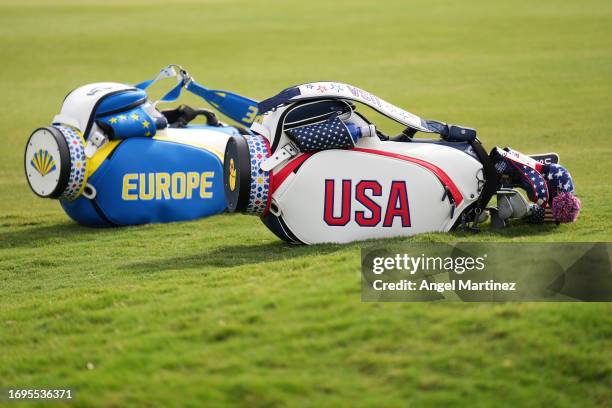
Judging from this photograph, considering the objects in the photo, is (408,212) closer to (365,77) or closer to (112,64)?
(365,77)

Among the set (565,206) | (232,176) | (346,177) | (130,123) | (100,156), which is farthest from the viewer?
(130,123)

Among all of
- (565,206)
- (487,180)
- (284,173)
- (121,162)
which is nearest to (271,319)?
(284,173)

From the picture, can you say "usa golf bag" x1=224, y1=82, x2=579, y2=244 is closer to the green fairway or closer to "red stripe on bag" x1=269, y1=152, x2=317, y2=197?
"red stripe on bag" x1=269, y1=152, x2=317, y2=197

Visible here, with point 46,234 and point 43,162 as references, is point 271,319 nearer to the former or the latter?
point 43,162

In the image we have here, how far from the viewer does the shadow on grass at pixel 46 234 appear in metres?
9.61

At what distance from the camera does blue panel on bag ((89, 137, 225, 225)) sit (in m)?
9.77

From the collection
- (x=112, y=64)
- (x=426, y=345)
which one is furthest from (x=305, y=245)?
(x=112, y=64)

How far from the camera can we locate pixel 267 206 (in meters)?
7.85

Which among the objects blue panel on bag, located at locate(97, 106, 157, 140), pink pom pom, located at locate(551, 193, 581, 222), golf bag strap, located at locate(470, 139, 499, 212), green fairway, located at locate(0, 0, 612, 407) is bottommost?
green fairway, located at locate(0, 0, 612, 407)

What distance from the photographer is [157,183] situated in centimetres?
996

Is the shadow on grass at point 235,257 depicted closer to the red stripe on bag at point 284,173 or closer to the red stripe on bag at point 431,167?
the red stripe on bag at point 284,173

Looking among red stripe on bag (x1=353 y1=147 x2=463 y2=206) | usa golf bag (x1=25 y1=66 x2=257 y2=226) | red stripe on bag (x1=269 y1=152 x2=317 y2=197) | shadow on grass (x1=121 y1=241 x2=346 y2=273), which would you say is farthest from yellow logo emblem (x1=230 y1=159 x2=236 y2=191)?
usa golf bag (x1=25 y1=66 x2=257 y2=226)

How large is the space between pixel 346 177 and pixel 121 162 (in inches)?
112

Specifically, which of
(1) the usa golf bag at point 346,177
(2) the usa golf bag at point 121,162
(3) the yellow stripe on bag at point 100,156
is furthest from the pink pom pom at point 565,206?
(3) the yellow stripe on bag at point 100,156
